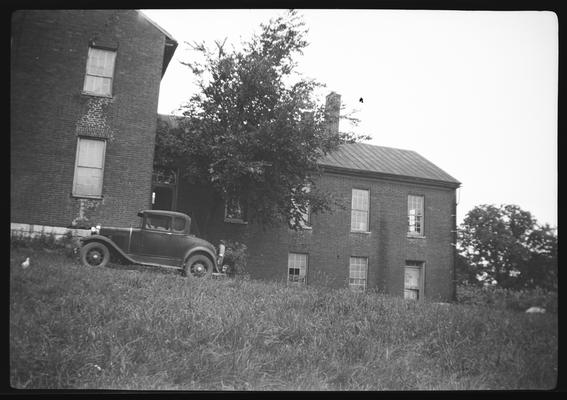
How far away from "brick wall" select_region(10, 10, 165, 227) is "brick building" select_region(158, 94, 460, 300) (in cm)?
371

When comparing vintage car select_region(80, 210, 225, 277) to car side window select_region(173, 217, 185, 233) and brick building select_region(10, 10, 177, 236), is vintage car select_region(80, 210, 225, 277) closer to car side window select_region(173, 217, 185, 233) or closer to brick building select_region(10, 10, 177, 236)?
car side window select_region(173, 217, 185, 233)

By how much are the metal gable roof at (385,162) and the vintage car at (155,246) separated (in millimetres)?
9905

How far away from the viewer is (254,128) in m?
13.9

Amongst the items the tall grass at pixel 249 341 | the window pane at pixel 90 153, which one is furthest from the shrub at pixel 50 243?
the tall grass at pixel 249 341

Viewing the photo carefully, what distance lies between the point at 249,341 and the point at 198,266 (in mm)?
5871

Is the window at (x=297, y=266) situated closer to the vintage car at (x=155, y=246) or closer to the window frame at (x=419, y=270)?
the window frame at (x=419, y=270)

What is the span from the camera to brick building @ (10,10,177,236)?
520 inches

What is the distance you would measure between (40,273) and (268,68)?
9555mm

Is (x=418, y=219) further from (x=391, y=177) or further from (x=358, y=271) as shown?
(x=358, y=271)

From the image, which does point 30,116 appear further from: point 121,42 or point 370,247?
point 370,247

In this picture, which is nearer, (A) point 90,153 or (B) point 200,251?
(B) point 200,251

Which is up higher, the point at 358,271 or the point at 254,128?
the point at 254,128

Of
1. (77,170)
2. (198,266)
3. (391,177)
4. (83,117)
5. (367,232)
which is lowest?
(198,266)

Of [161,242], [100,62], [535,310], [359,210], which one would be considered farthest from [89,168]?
→ [535,310]
